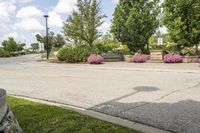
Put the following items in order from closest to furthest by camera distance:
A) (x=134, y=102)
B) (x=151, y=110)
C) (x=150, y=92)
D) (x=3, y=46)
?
(x=151, y=110) → (x=134, y=102) → (x=150, y=92) → (x=3, y=46)

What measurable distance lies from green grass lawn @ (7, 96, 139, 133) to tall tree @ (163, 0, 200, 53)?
61.7 feet

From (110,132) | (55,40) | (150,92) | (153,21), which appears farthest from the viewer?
(55,40)

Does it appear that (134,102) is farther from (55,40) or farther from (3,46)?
(3,46)

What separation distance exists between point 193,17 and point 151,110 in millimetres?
18654

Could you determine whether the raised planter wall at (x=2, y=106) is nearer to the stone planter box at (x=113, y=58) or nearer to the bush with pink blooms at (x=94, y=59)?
the bush with pink blooms at (x=94, y=59)

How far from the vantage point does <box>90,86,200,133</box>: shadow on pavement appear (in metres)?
6.14

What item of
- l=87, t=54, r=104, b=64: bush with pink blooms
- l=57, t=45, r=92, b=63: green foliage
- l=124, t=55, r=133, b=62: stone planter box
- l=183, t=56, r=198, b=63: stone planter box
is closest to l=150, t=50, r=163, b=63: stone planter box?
l=124, t=55, r=133, b=62: stone planter box

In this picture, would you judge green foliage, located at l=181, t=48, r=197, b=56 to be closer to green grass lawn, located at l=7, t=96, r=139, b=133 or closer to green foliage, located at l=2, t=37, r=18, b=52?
green grass lawn, located at l=7, t=96, r=139, b=133

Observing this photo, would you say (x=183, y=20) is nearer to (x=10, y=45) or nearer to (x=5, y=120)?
(x=5, y=120)

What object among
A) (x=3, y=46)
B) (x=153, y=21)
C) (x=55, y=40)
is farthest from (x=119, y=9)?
(x=3, y=46)

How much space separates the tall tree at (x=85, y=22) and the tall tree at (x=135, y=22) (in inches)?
218

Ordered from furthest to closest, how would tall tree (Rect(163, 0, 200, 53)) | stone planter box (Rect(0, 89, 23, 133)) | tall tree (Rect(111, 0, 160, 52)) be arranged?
tall tree (Rect(111, 0, 160, 52)) → tall tree (Rect(163, 0, 200, 53)) → stone planter box (Rect(0, 89, 23, 133))

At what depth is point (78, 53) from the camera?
2892 centimetres

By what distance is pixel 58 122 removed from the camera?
629 centimetres
